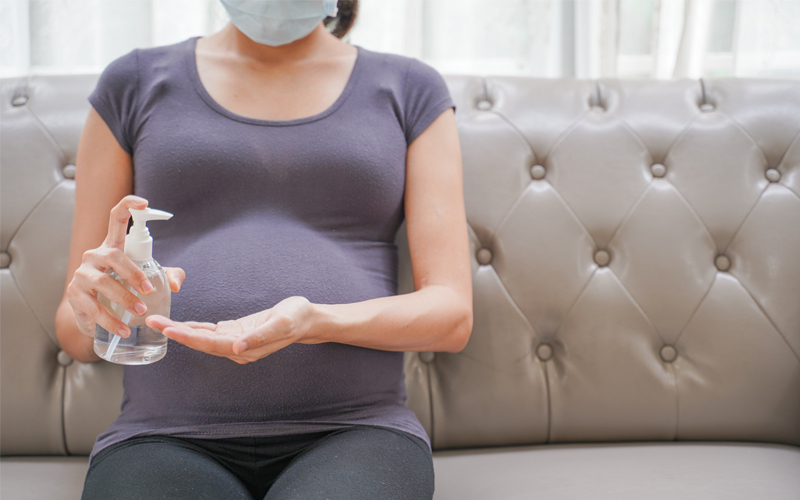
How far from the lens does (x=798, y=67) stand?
1313 mm

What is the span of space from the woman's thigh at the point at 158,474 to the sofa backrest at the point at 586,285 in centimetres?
34

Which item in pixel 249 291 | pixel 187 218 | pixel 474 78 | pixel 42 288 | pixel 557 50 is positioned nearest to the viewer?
pixel 249 291

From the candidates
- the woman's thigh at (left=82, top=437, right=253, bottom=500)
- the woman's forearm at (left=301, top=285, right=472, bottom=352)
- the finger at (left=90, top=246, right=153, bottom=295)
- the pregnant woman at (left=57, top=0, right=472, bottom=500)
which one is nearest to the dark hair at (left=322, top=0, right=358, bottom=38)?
the pregnant woman at (left=57, top=0, right=472, bottom=500)

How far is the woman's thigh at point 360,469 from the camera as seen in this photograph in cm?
59

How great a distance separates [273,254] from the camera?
751 mm

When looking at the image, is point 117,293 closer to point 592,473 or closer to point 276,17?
point 276,17

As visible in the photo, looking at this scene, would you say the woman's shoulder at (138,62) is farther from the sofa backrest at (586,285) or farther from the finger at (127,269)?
the finger at (127,269)

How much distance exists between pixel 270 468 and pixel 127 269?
31cm

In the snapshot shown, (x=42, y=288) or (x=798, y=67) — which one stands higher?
(x=798, y=67)

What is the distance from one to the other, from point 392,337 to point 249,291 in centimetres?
20

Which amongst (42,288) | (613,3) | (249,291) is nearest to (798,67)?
(613,3)

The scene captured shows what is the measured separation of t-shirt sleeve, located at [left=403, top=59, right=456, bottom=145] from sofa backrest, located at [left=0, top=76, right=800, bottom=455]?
6.1 inches

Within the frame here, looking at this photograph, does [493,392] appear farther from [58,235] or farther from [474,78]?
[58,235]

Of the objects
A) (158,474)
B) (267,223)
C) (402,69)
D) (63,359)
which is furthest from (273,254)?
(63,359)
